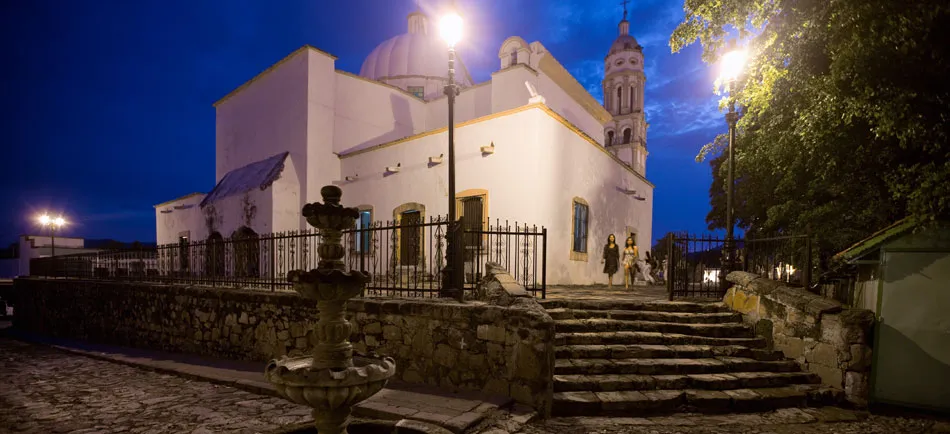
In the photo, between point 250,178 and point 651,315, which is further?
point 250,178

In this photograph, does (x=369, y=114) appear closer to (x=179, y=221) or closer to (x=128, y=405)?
(x=179, y=221)

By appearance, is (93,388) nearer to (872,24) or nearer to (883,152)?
(872,24)

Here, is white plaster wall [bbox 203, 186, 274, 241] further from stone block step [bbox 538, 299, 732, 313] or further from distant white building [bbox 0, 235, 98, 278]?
distant white building [bbox 0, 235, 98, 278]

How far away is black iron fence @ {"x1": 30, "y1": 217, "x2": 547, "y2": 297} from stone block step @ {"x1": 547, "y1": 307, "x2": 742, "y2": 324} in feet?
1.93

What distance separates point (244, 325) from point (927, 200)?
10595 mm

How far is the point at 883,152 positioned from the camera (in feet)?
21.1

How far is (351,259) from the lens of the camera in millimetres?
10555

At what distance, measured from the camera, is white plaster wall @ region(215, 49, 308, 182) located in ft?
53.6

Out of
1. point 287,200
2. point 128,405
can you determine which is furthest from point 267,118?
point 128,405

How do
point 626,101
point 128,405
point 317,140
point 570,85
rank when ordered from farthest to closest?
1. point 626,101
2. point 570,85
3. point 317,140
4. point 128,405

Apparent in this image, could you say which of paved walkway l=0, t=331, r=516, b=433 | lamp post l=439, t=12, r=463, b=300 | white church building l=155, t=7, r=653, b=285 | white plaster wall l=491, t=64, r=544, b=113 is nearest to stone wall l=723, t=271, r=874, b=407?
paved walkway l=0, t=331, r=516, b=433

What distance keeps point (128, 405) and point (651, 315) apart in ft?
25.8

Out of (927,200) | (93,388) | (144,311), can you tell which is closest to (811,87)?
(927,200)

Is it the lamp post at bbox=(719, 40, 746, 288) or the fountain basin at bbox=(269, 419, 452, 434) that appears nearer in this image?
the fountain basin at bbox=(269, 419, 452, 434)
